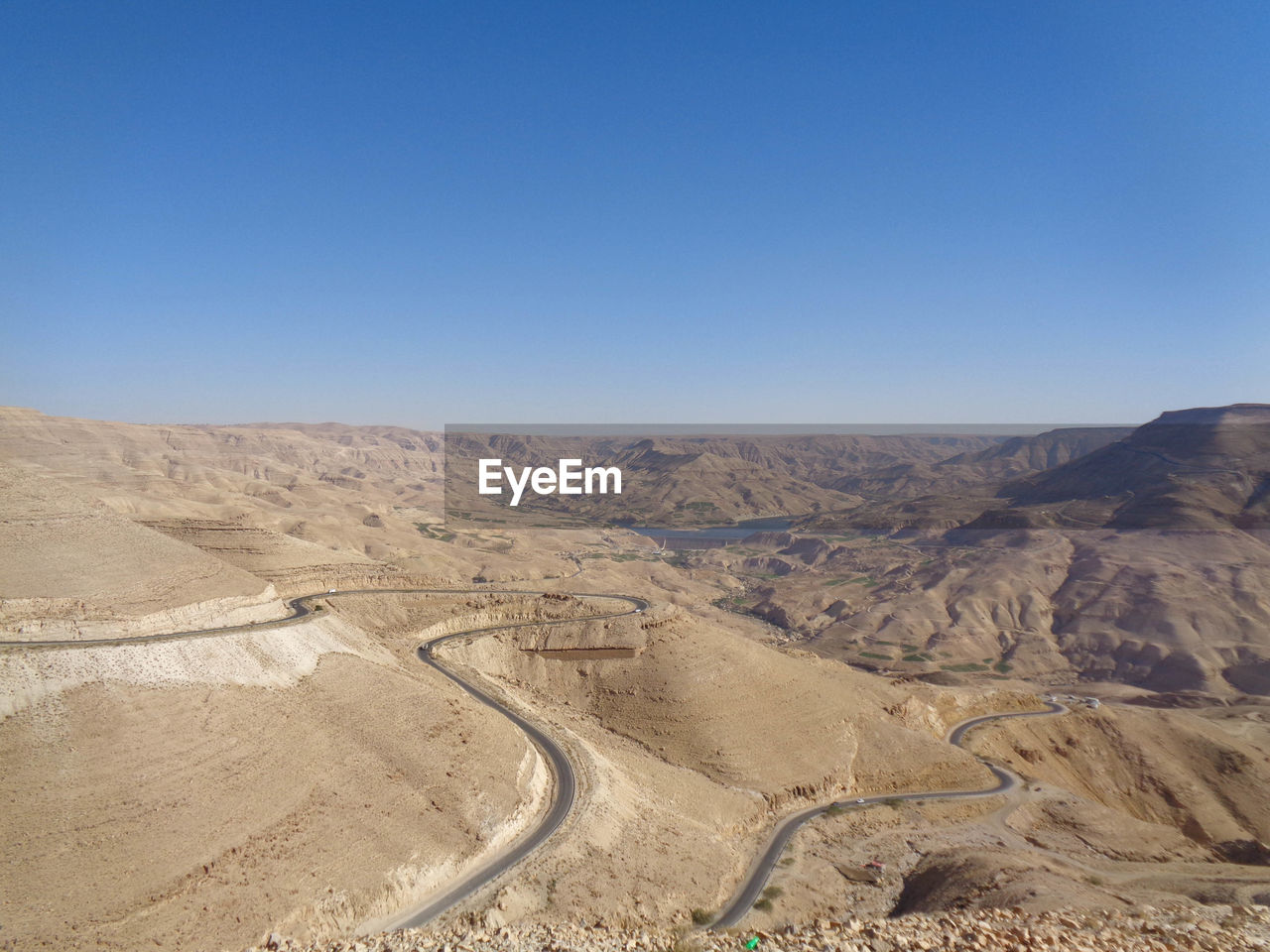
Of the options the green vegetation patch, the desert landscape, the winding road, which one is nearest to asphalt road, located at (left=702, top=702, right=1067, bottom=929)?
the winding road

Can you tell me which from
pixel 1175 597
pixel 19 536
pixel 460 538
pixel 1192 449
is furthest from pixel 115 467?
pixel 1192 449

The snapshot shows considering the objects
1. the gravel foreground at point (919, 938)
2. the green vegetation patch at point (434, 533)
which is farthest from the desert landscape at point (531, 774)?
the green vegetation patch at point (434, 533)

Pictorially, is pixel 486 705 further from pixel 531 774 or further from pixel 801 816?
pixel 801 816

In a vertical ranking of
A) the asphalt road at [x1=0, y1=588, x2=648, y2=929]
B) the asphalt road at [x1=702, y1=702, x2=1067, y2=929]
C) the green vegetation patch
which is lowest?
the green vegetation patch

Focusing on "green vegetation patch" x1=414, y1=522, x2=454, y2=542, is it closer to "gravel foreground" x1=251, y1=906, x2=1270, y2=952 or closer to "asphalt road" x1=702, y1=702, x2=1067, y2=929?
"asphalt road" x1=702, y1=702, x2=1067, y2=929

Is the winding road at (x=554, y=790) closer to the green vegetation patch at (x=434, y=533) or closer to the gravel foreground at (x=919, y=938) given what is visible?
the gravel foreground at (x=919, y=938)

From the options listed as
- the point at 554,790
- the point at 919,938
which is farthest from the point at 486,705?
the point at 919,938
